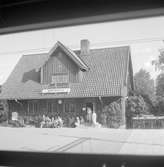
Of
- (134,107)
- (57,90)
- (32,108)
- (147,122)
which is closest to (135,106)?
(134,107)

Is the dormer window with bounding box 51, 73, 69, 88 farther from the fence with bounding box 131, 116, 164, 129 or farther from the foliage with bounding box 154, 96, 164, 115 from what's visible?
the foliage with bounding box 154, 96, 164, 115

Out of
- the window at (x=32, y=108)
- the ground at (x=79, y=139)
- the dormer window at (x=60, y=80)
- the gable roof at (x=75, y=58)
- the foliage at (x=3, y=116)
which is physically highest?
the gable roof at (x=75, y=58)

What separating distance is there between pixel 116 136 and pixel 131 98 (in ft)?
1.58

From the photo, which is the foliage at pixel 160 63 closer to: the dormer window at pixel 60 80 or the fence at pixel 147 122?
the fence at pixel 147 122

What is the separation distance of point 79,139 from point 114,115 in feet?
1.84

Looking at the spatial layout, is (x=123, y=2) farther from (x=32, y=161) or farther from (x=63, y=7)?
(x=32, y=161)

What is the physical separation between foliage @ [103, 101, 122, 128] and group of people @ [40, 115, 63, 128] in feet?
2.15

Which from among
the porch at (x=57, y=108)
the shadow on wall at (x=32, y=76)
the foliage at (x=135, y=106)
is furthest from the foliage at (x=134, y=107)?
the shadow on wall at (x=32, y=76)

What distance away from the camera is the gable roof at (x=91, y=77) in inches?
123

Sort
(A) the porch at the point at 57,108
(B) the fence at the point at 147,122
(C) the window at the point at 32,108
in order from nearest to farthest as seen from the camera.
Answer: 1. (B) the fence at the point at 147,122
2. (A) the porch at the point at 57,108
3. (C) the window at the point at 32,108

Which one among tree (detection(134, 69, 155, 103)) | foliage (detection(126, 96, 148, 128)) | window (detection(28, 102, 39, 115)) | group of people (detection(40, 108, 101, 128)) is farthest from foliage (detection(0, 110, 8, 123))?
tree (detection(134, 69, 155, 103))

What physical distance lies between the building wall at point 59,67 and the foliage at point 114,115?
57cm

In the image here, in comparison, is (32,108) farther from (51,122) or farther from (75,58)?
(75,58)

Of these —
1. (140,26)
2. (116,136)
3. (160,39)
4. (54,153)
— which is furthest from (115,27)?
(54,153)
